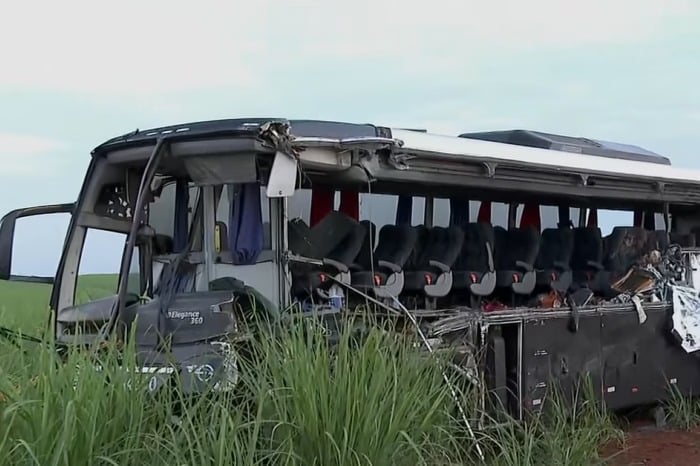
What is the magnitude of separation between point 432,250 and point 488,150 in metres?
1.14

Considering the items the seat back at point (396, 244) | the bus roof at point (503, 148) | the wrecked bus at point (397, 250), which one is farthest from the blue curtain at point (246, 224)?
the seat back at point (396, 244)

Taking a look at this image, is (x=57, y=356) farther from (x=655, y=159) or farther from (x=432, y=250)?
(x=655, y=159)

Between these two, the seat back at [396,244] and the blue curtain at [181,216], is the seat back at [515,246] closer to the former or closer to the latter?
the seat back at [396,244]

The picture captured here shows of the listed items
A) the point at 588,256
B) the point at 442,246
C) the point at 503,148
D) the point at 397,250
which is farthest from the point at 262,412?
the point at 588,256

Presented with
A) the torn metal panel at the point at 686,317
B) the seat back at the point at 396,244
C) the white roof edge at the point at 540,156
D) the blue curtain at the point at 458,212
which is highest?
the white roof edge at the point at 540,156

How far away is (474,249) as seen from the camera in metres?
7.48

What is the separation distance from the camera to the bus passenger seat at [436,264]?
6773mm

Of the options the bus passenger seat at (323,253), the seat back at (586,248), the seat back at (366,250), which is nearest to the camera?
the bus passenger seat at (323,253)

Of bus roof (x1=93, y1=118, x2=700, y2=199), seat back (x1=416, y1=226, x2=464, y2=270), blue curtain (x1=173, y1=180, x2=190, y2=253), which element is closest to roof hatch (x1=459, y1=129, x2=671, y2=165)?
bus roof (x1=93, y1=118, x2=700, y2=199)

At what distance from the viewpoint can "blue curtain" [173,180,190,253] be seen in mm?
6129

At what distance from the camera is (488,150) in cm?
637

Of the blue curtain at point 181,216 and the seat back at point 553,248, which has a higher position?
the blue curtain at point 181,216

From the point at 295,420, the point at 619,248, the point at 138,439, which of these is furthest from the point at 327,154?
the point at 619,248

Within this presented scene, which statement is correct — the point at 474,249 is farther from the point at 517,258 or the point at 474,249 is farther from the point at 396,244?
the point at 396,244
